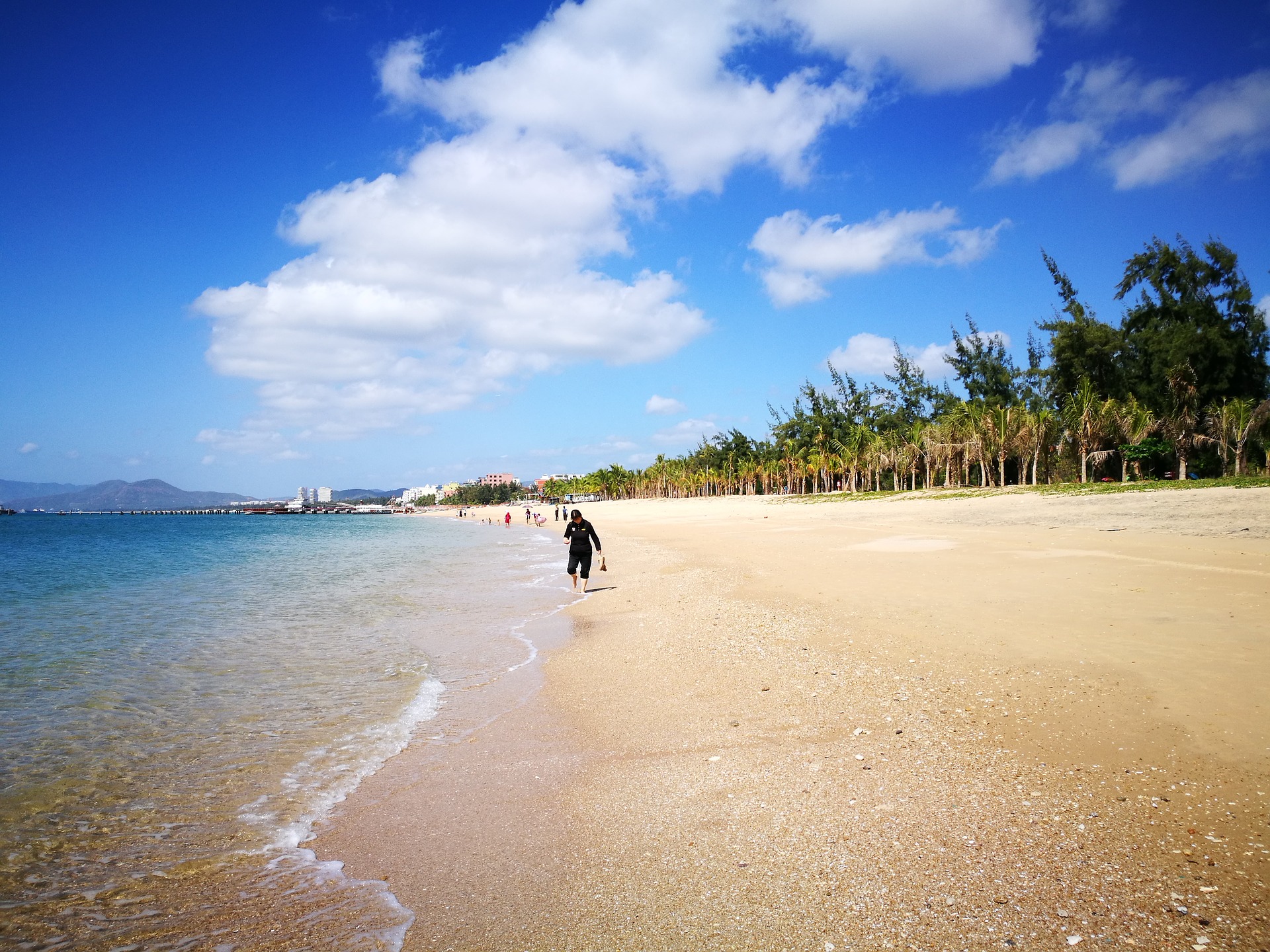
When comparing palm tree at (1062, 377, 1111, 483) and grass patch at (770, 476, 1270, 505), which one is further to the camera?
palm tree at (1062, 377, 1111, 483)

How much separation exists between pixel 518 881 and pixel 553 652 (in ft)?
21.0

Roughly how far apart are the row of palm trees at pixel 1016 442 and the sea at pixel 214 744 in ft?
138

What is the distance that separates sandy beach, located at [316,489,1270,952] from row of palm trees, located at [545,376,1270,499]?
37.3 m

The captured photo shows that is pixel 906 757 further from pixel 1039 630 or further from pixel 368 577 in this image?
pixel 368 577

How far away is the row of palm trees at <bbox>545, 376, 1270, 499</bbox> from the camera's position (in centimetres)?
3928

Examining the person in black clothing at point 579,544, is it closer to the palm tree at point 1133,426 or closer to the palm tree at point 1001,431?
the palm tree at point 1001,431

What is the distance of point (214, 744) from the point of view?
668 cm

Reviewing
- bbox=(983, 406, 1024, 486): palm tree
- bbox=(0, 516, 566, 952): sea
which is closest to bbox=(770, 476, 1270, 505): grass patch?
bbox=(983, 406, 1024, 486): palm tree

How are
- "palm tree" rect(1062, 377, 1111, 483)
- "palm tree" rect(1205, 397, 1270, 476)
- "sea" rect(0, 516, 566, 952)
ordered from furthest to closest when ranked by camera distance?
"palm tree" rect(1062, 377, 1111, 483), "palm tree" rect(1205, 397, 1270, 476), "sea" rect(0, 516, 566, 952)

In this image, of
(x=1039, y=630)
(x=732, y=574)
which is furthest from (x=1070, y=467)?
(x=1039, y=630)

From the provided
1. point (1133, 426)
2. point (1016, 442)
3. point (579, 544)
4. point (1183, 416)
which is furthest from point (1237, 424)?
point (579, 544)

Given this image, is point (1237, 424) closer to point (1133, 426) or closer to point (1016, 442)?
point (1133, 426)

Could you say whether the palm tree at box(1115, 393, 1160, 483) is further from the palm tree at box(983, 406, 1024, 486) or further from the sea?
the sea

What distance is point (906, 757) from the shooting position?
4.95m
